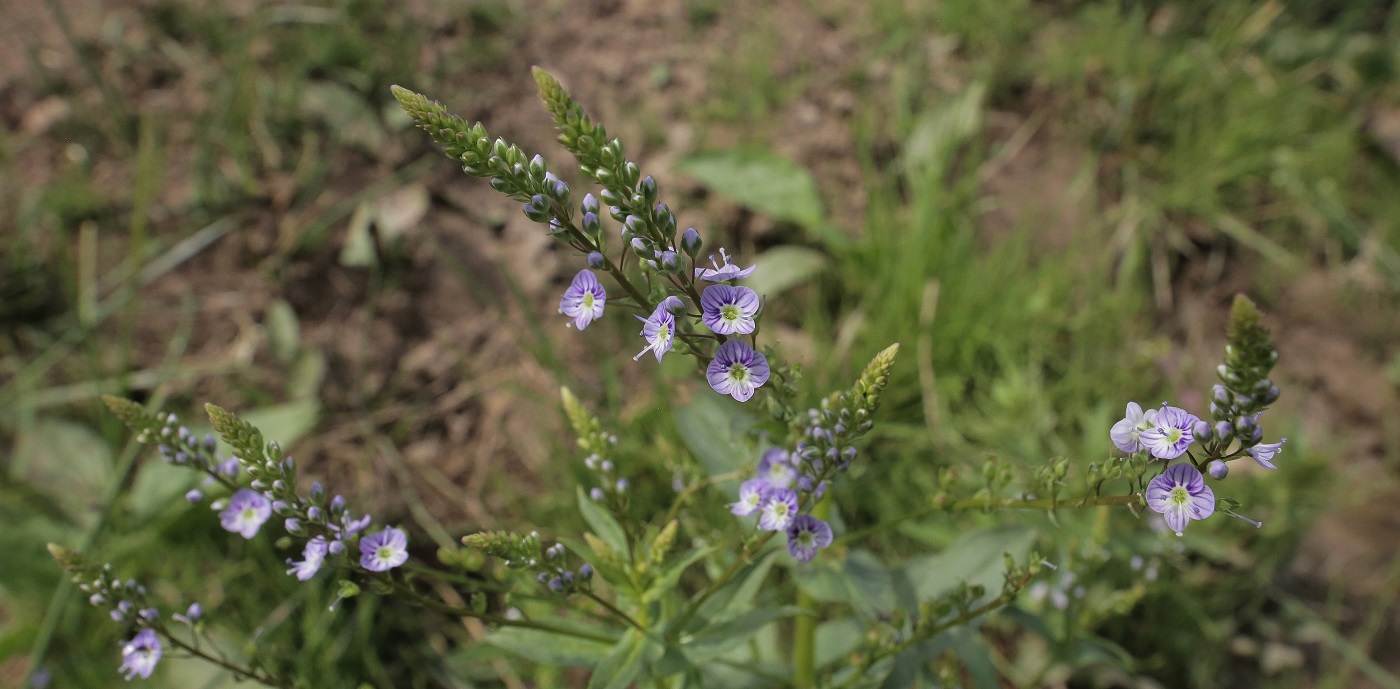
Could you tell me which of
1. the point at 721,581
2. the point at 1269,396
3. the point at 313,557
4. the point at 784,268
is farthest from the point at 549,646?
the point at 784,268

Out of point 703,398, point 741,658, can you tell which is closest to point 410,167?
point 703,398

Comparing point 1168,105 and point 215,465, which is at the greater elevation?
point 215,465

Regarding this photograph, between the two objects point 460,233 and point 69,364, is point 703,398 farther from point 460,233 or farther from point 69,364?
point 69,364

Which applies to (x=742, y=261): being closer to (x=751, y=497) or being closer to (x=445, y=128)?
(x=751, y=497)

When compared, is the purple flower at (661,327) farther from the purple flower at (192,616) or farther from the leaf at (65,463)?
the leaf at (65,463)

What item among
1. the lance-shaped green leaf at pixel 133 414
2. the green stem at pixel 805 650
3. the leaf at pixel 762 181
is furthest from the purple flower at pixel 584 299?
the leaf at pixel 762 181

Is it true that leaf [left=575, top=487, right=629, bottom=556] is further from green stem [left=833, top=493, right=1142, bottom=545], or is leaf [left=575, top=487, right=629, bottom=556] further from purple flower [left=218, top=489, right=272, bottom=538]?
purple flower [left=218, top=489, right=272, bottom=538]
